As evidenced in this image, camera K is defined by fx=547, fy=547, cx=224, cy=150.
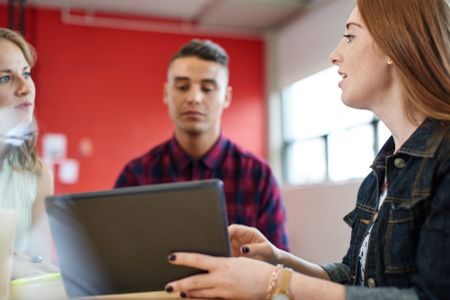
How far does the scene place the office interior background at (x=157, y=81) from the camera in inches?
153

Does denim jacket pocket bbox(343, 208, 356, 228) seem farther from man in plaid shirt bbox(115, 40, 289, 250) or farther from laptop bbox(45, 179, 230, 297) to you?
→ man in plaid shirt bbox(115, 40, 289, 250)

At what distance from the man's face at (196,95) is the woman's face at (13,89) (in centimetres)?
86

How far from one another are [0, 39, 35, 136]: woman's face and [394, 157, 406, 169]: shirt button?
693 millimetres

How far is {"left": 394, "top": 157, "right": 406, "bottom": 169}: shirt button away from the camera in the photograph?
3.15 ft

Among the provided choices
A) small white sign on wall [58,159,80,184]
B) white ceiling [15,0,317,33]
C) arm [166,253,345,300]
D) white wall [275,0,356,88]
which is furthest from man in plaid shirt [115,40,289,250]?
white ceiling [15,0,317,33]

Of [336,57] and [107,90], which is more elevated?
[107,90]

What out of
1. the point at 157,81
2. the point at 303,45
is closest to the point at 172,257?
the point at 303,45

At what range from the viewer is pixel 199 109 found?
6.14ft

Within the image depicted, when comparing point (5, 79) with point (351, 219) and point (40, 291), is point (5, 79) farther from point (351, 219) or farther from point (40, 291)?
point (351, 219)

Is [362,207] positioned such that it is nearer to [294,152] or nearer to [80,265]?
[80,265]

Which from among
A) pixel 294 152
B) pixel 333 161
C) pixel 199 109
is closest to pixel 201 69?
pixel 199 109

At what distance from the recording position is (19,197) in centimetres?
104

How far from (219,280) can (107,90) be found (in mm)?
3595

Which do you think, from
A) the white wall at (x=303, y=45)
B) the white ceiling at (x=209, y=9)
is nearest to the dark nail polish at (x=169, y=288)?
the white wall at (x=303, y=45)
